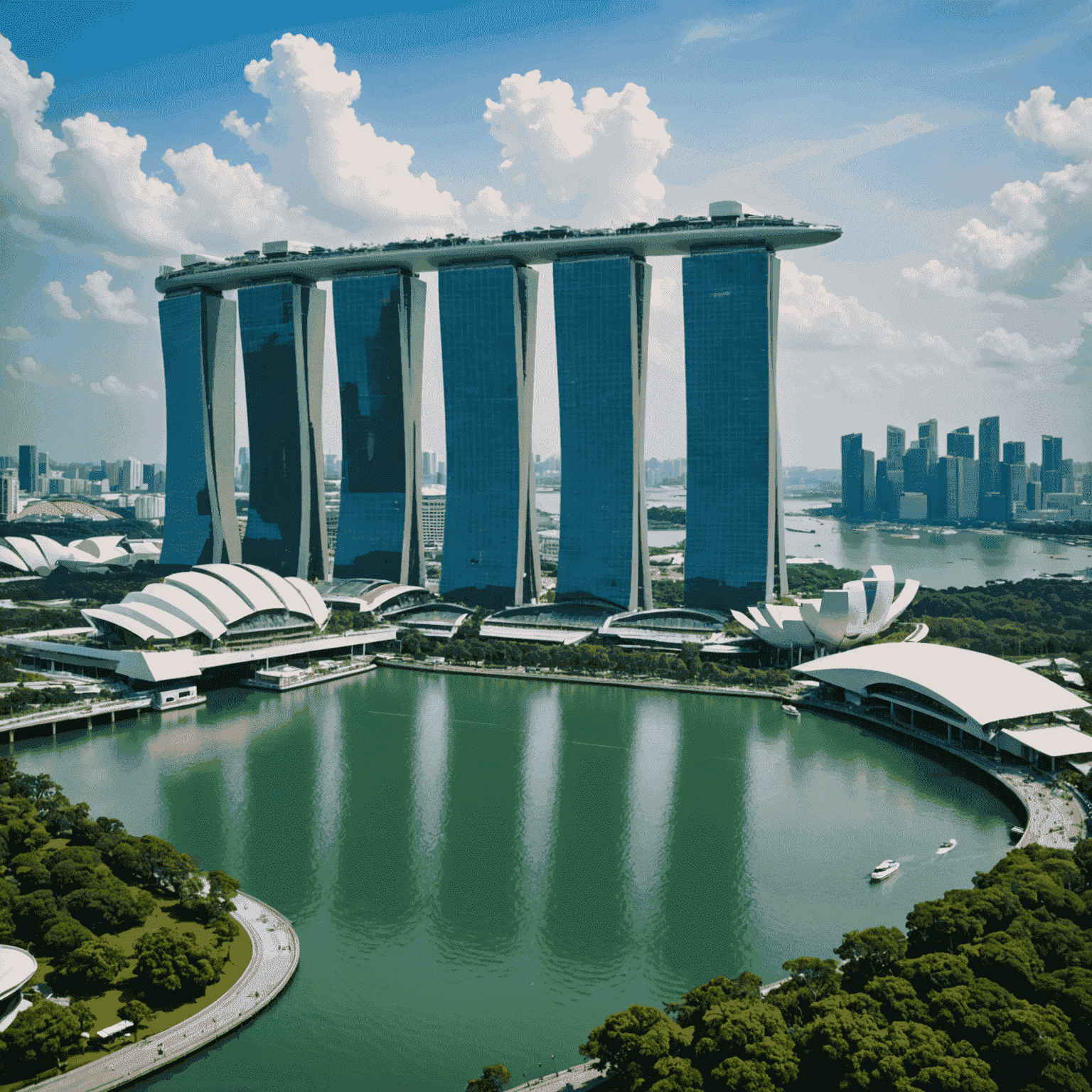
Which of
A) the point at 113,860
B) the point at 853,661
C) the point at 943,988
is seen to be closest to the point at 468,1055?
the point at 943,988

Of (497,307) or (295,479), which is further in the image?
(295,479)

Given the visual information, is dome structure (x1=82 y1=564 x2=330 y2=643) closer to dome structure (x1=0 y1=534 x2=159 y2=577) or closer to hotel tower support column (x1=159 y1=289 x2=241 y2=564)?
hotel tower support column (x1=159 y1=289 x2=241 y2=564)

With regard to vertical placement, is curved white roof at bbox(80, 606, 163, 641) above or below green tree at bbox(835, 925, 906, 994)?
above

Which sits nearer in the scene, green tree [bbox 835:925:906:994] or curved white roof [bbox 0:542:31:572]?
green tree [bbox 835:925:906:994]

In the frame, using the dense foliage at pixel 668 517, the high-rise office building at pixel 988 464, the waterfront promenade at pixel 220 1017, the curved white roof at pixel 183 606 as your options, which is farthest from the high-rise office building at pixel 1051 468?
the waterfront promenade at pixel 220 1017

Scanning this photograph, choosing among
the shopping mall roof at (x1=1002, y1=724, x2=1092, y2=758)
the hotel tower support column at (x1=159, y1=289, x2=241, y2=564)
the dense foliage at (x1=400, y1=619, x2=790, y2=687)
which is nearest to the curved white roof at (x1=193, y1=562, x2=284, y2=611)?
the dense foliage at (x1=400, y1=619, x2=790, y2=687)

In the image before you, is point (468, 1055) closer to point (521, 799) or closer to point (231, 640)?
point (521, 799)

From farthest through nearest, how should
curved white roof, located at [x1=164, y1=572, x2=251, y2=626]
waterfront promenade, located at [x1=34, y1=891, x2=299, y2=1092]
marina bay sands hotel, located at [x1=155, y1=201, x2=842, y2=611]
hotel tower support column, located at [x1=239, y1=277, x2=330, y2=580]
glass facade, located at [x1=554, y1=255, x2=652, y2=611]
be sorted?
hotel tower support column, located at [x1=239, y1=277, x2=330, y2=580]
glass facade, located at [x1=554, y1=255, x2=652, y2=611]
marina bay sands hotel, located at [x1=155, y1=201, x2=842, y2=611]
curved white roof, located at [x1=164, y1=572, x2=251, y2=626]
waterfront promenade, located at [x1=34, y1=891, x2=299, y2=1092]
